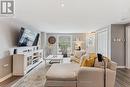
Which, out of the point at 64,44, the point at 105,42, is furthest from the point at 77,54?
the point at 64,44

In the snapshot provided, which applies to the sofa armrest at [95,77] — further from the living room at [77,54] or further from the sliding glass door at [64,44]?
the sliding glass door at [64,44]

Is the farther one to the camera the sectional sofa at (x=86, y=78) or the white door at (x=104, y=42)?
the white door at (x=104, y=42)

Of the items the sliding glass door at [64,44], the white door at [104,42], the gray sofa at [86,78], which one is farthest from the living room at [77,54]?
the sliding glass door at [64,44]

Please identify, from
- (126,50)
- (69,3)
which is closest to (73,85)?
(69,3)

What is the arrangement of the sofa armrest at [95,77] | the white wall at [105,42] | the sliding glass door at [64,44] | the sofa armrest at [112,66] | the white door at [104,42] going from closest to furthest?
the sofa armrest at [95,77], the sofa armrest at [112,66], the white wall at [105,42], the white door at [104,42], the sliding glass door at [64,44]

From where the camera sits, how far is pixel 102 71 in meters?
3.54

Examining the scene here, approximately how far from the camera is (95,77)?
3.58 metres

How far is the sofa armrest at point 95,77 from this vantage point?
3539 millimetres

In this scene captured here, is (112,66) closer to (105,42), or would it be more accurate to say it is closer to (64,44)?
(105,42)

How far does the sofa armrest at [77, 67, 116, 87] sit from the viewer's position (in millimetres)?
3539

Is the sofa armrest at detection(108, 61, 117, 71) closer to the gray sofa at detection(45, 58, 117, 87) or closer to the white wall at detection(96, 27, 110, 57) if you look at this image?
Answer: the gray sofa at detection(45, 58, 117, 87)

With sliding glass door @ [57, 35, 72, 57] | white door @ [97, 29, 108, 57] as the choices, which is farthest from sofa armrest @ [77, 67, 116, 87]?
sliding glass door @ [57, 35, 72, 57]

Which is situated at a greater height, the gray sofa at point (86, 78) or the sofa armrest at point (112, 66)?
the sofa armrest at point (112, 66)

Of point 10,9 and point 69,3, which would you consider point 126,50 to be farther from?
point 10,9
